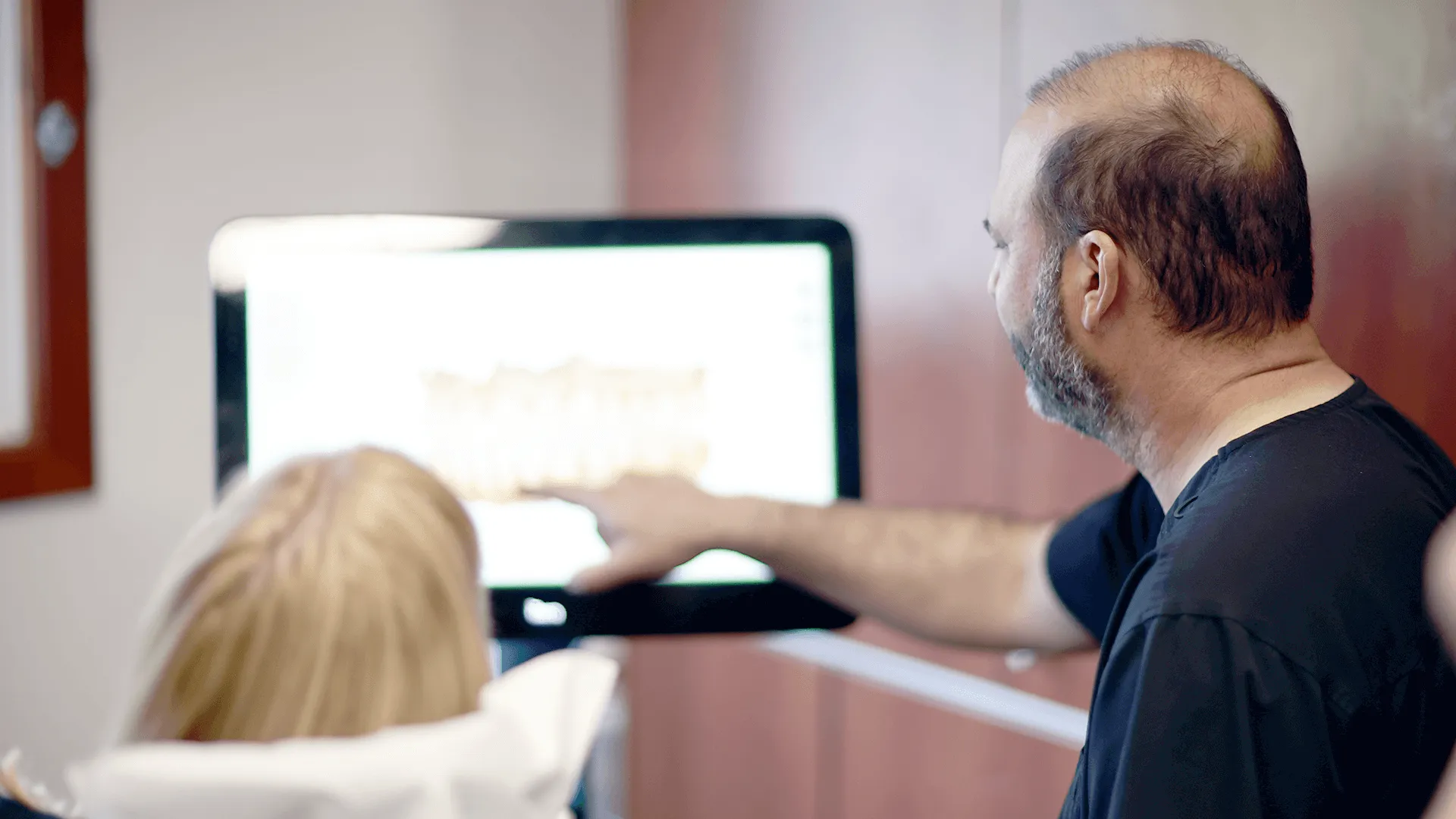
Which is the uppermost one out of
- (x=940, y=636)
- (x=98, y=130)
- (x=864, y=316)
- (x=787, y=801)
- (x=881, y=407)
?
(x=98, y=130)

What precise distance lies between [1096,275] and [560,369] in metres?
0.47

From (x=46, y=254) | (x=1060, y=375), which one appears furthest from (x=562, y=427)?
(x=46, y=254)

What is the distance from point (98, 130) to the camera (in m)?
1.57

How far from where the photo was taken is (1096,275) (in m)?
0.96

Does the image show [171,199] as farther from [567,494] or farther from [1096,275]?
[1096,275]

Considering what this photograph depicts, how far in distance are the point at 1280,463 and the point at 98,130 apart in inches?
57.2

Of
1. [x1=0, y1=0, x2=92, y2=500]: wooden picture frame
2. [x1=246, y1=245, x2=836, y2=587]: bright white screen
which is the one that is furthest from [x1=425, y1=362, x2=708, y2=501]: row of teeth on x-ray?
[x1=0, y1=0, x2=92, y2=500]: wooden picture frame

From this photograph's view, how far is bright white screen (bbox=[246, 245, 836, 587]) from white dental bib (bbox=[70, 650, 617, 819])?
0.59m

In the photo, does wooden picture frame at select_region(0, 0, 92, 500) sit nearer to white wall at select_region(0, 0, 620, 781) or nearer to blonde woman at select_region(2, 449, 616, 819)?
white wall at select_region(0, 0, 620, 781)

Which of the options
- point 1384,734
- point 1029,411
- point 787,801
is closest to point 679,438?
point 1029,411

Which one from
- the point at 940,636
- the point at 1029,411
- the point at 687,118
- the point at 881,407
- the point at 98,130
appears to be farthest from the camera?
the point at 687,118

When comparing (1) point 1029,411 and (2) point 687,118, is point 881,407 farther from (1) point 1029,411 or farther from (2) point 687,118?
(2) point 687,118

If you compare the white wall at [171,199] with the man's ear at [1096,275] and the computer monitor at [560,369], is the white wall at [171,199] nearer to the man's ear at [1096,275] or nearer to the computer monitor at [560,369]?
the computer monitor at [560,369]

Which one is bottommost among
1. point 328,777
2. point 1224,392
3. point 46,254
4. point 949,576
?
point 949,576
